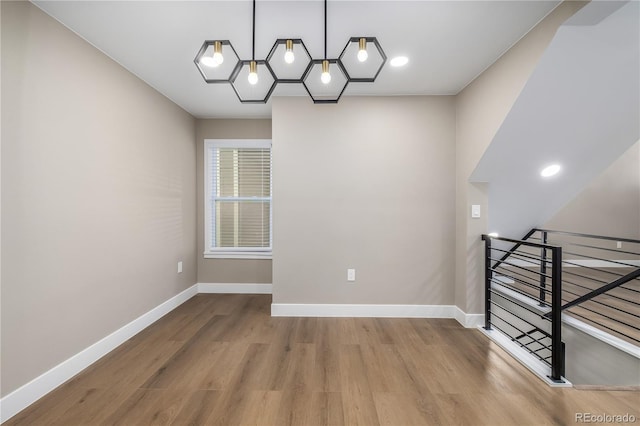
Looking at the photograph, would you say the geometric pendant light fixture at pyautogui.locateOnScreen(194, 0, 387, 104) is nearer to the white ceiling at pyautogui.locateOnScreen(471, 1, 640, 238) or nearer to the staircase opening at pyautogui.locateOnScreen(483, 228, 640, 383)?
the white ceiling at pyautogui.locateOnScreen(471, 1, 640, 238)

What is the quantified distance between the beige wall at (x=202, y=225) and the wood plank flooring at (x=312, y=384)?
114 centimetres

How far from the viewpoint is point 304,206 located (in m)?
2.97

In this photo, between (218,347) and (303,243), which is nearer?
(218,347)

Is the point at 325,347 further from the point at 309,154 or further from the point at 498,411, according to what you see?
the point at 309,154

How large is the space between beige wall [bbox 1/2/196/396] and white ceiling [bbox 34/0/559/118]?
1.01 ft

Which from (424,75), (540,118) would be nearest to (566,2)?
(540,118)

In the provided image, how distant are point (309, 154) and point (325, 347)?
1.98 metres

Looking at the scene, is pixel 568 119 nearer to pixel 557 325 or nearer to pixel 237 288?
pixel 557 325

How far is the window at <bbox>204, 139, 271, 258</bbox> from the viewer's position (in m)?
3.79

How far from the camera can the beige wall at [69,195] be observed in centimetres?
156

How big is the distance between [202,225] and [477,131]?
3599 millimetres

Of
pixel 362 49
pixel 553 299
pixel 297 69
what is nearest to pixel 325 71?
pixel 362 49

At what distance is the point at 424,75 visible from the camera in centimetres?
250

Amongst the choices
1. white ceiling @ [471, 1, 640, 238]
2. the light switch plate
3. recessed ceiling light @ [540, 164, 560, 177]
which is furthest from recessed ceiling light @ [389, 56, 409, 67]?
recessed ceiling light @ [540, 164, 560, 177]
